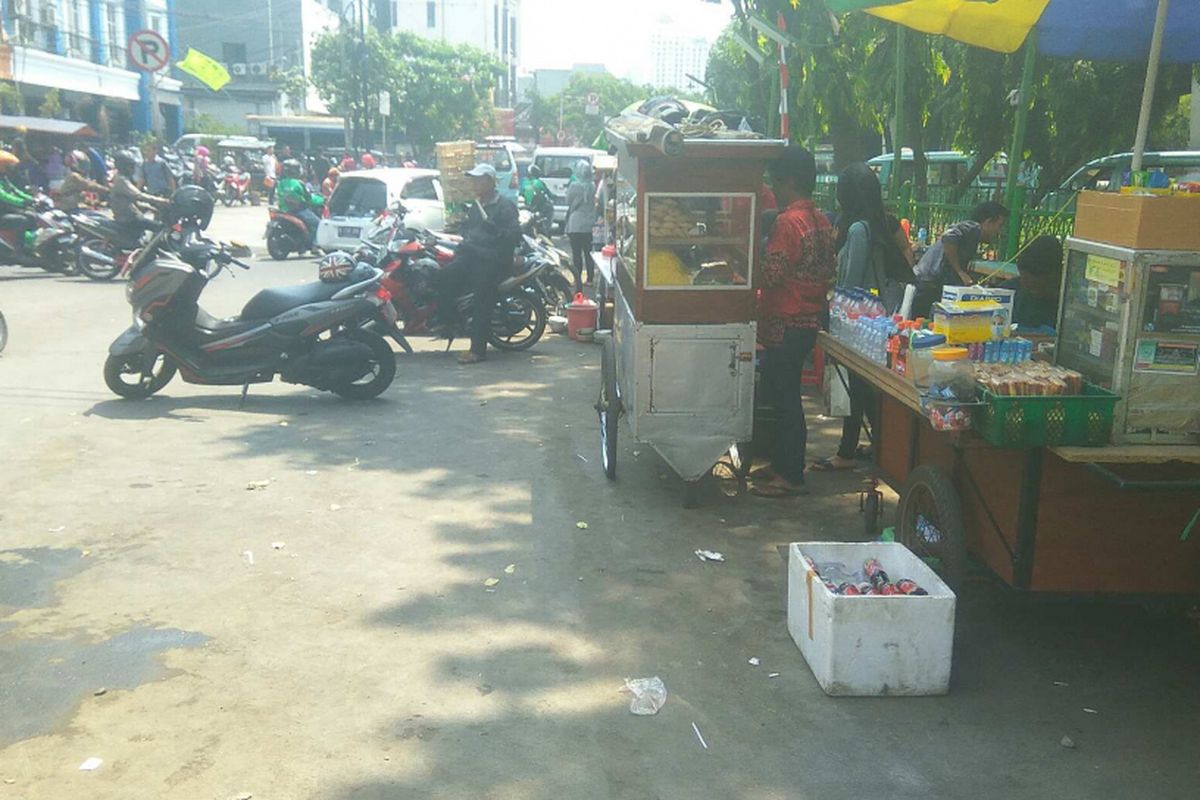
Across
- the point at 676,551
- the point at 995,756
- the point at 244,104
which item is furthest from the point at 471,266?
the point at 244,104

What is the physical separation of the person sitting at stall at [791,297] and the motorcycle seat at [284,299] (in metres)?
4.03

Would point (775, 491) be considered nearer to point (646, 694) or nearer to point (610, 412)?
point (610, 412)

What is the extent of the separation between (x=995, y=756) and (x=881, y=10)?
4408mm

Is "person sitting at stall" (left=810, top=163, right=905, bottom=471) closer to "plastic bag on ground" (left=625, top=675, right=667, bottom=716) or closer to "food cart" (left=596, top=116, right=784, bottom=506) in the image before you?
"food cart" (left=596, top=116, right=784, bottom=506)

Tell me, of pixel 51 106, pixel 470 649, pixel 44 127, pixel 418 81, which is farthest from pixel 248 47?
pixel 470 649

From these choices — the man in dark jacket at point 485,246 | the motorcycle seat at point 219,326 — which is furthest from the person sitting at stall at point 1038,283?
the man in dark jacket at point 485,246

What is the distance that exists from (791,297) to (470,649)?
3.08 metres

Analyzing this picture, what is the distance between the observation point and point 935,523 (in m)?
5.01

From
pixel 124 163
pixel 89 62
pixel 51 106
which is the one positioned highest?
pixel 89 62

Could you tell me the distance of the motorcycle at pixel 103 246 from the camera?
16219mm

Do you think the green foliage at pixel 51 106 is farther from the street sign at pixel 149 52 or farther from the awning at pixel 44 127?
the awning at pixel 44 127

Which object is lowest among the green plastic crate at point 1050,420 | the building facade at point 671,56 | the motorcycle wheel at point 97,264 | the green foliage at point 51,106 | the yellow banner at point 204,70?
the motorcycle wheel at point 97,264

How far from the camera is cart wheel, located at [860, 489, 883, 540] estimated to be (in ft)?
20.4

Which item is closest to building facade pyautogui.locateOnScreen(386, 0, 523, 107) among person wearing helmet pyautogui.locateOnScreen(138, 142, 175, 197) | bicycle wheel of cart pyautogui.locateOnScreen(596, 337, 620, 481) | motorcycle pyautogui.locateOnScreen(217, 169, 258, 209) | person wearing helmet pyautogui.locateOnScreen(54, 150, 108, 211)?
motorcycle pyautogui.locateOnScreen(217, 169, 258, 209)
